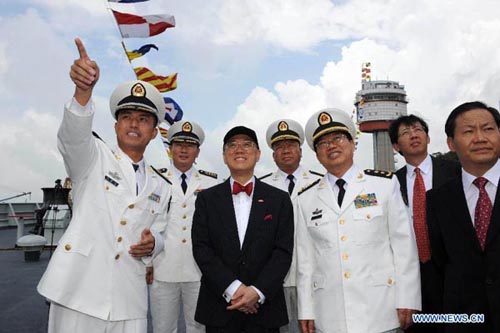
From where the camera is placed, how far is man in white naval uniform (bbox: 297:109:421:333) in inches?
108

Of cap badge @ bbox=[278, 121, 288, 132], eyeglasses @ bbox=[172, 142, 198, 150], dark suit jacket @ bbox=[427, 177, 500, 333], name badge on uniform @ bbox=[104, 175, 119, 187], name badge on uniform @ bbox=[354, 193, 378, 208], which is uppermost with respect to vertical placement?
cap badge @ bbox=[278, 121, 288, 132]

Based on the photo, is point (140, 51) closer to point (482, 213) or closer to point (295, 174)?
point (295, 174)

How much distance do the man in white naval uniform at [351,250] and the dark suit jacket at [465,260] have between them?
225mm

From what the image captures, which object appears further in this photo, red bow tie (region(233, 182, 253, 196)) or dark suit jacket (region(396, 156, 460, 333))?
dark suit jacket (region(396, 156, 460, 333))

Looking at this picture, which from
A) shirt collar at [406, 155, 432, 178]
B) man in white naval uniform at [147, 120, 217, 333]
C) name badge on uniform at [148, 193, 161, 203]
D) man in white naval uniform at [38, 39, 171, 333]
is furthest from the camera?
man in white naval uniform at [147, 120, 217, 333]

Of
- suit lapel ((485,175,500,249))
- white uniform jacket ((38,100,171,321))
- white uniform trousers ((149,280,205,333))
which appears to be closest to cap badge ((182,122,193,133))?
white uniform trousers ((149,280,205,333))

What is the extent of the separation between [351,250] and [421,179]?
1.50 metres

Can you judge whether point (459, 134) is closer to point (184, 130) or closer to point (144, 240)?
point (144, 240)

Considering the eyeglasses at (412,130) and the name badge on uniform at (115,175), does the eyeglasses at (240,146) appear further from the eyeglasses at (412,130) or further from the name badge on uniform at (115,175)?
the eyeglasses at (412,130)

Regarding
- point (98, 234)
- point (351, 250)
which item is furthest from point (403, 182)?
point (98, 234)

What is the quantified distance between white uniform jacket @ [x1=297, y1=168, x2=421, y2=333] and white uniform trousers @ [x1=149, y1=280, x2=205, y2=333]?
1730 mm

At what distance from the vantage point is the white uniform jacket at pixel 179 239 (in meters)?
4.29

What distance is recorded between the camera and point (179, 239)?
14.7 feet

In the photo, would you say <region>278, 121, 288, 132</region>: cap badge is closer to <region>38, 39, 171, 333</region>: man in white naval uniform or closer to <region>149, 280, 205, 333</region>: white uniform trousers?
<region>149, 280, 205, 333</region>: white uniform trousers
